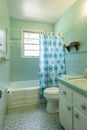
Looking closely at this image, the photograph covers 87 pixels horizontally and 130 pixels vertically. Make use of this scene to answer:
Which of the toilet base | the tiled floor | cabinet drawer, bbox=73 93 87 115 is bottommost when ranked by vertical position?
the tiled floor

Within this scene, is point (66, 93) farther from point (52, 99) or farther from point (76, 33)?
point (76, 33)

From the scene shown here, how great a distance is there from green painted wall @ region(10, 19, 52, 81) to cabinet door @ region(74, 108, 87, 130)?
7.68 ft

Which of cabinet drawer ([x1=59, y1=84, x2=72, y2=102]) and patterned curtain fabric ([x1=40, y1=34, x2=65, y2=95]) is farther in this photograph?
patterned curtain fabric ([x1=40, y1=34, x2=65, y2=95])

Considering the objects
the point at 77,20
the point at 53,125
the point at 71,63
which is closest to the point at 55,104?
the point at 53,125

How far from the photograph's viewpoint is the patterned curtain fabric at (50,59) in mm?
2725

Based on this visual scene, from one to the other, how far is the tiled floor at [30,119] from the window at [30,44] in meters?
1.72

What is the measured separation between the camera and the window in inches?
140

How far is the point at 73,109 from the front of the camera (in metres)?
1.44

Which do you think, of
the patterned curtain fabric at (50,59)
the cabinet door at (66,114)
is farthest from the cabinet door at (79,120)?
the patterned curtain fabric at (50,59)

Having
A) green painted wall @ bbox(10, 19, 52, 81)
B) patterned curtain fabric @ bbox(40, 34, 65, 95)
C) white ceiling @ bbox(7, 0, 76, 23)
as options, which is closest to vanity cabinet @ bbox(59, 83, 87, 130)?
patterned curtain fabric @ bbox(40, 34, 65, 95)

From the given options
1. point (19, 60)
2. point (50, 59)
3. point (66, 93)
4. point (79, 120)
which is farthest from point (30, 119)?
point (19, 60)

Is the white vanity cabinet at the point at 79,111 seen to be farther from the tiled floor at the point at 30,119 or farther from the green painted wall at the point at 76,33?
the green painted wall at the point at 76,33

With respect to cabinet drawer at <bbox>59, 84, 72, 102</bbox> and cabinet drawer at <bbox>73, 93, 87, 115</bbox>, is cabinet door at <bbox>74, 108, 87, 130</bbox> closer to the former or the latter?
cabinet drawer at <bbox>73, 93, 87, 115</bbox>

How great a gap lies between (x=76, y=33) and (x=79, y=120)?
1708 millimetres
